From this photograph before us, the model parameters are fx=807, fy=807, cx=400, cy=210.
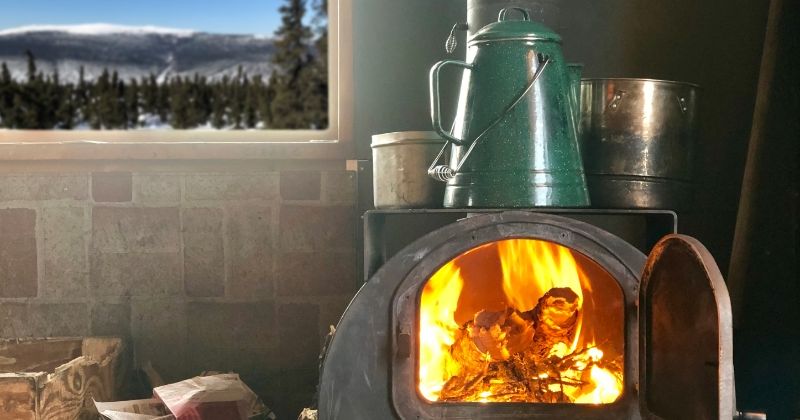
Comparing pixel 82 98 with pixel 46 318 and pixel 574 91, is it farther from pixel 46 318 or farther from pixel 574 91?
pixel 574 91

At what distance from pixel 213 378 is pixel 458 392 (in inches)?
24.9

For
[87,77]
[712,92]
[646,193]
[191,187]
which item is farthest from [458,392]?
[87,77]

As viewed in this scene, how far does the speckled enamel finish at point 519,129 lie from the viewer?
141 centimetres

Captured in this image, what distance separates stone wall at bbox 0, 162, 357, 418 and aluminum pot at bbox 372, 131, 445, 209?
1.37ft

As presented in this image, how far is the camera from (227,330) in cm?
203

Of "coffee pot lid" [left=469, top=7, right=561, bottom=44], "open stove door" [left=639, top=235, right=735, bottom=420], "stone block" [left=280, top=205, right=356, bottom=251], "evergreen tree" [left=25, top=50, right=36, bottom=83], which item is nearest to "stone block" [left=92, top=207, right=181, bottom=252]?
"stone block" [left=280, top=205, right=356, bottom=251]

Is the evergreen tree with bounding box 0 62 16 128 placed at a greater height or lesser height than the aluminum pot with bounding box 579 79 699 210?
greater

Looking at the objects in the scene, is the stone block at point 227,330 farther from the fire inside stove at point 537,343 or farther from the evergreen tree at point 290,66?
the fire inside stove at point 537,343

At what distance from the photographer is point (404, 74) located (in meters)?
2.00

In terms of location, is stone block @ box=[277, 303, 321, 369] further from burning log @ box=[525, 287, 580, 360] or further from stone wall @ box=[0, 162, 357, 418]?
burning log @ box=[525, 287, 580, 360]

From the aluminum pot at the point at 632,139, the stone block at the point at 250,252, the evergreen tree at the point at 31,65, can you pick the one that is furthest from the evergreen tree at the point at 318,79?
the aluminum pot at the point at 632,139

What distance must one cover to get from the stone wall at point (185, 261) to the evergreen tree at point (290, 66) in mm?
230

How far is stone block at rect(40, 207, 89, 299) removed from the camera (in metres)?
2.00

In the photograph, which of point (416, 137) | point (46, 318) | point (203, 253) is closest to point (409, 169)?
point (416, 137)
